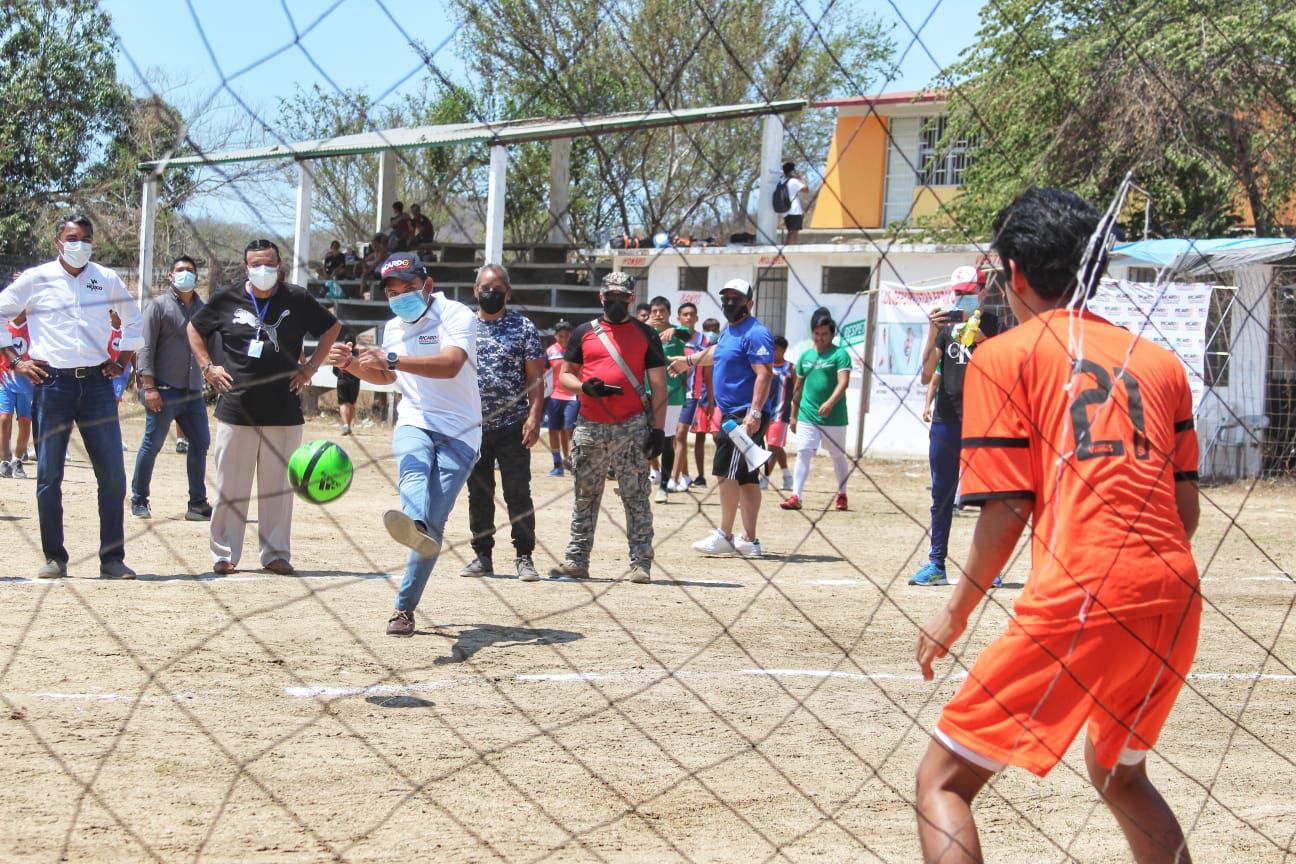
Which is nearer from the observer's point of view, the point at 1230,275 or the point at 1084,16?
the point at 1230,275

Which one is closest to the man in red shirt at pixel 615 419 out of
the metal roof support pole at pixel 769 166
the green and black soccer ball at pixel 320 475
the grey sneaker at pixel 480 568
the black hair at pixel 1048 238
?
the grey sneaker at pixel 480 568


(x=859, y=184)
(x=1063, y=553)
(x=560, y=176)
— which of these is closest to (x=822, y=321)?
(x=1063, y=553)

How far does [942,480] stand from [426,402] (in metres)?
3.62

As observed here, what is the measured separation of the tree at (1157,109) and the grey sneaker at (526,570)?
8.21 meters

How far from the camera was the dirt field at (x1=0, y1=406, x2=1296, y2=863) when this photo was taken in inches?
151

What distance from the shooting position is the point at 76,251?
7176 mm

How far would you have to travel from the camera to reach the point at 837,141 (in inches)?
1193

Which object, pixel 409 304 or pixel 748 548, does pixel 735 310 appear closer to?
pixel 748 548

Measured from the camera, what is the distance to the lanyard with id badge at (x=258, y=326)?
7.54 m

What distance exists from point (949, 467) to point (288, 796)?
547cm

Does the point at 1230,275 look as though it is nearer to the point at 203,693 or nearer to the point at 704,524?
the point at 704,524

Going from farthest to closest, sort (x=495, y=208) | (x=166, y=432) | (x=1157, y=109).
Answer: (x=495, y=208)
(x=1157, y=109)
(x=166, y=432)

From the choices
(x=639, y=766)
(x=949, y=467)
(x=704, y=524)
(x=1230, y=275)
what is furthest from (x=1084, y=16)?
(x=639, y=766)

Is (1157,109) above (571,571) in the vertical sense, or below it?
above
